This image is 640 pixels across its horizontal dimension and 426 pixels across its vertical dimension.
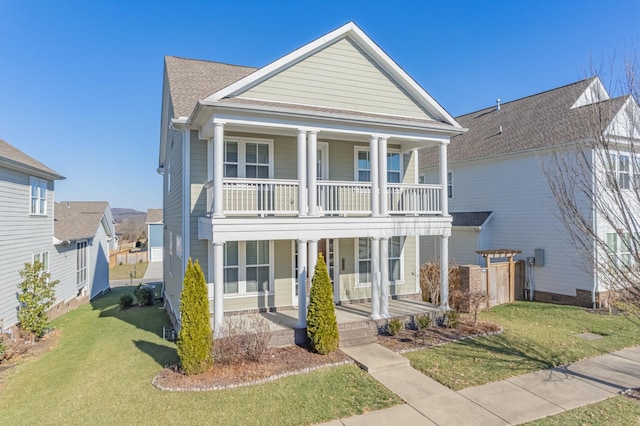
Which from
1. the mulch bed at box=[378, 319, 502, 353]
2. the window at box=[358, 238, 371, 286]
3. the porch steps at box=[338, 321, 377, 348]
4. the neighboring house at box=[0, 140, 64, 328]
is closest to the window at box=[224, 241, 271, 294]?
the porch steps at box=[338, 321, 377, 348]

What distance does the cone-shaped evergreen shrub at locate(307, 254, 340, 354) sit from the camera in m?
8.50

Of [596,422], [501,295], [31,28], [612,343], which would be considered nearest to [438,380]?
[596,422]

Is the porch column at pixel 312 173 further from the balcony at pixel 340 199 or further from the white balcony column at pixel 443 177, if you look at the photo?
the white balcony column at pixel 443 177

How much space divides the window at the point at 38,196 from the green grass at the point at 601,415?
58.1 feet

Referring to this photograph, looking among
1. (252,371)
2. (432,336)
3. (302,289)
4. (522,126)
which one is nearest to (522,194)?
(522,126)

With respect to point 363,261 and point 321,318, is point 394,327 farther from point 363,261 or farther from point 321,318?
point 363,261

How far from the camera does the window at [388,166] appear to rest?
12422mm

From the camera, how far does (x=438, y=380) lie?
7.18 meters

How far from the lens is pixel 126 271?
36.5 meters

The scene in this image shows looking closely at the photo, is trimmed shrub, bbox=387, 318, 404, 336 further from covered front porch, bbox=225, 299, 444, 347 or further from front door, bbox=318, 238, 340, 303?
front door, bbox=318, 238, 340, 303

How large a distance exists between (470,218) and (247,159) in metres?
11.8

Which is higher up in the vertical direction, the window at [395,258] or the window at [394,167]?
the window at [394,167]

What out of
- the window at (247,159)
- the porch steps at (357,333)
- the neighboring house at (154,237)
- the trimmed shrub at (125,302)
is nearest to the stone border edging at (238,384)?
the porch steps at (357,333)

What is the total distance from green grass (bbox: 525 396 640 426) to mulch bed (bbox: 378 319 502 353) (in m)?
3.51
